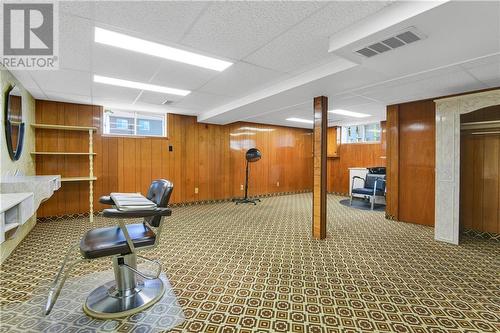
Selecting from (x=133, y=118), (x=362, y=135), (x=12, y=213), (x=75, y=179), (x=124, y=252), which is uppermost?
(x=133, y=118)

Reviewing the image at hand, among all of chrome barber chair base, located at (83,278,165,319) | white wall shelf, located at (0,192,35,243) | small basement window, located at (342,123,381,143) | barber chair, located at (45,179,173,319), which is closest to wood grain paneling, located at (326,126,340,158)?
small basement window, located at (342,123,381,143)

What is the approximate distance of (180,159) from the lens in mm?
6629

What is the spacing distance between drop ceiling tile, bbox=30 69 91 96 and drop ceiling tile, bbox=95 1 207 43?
65.6 inches

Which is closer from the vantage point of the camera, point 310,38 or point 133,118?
point 310,38

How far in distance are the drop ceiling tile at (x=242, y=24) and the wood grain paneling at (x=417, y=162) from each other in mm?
3831

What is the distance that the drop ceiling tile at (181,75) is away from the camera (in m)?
3.23

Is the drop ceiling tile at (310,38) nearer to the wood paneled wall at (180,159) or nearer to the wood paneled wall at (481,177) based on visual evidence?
the wood paneled wall at (481,177)

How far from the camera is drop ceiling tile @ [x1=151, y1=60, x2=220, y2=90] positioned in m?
3.23

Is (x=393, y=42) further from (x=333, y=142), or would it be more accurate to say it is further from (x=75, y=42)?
(x=333, y=142)

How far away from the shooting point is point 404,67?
9.49 ft

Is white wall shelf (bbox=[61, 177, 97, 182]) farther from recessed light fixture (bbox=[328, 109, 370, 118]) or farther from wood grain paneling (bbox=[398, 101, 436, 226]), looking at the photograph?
wood grain paneling (bbox=[398, 101, 436, 226])

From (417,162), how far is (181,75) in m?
4.62

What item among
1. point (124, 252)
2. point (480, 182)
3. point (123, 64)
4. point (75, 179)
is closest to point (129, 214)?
point (124, 252)

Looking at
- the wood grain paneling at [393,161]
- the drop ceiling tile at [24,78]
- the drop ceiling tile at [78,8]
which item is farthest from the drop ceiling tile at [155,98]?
the wood grain paneling at [393,161]
